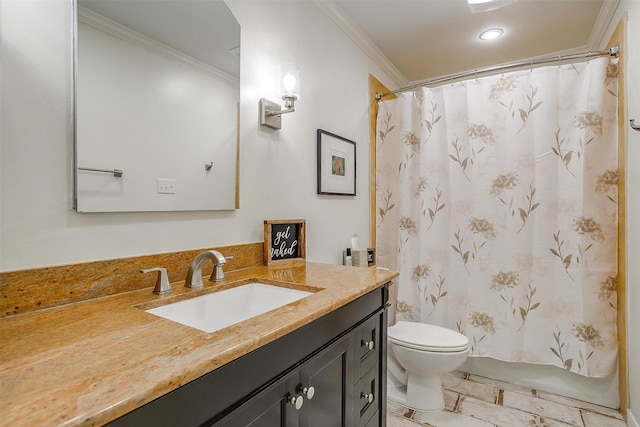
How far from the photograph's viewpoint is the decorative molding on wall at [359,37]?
2012mm

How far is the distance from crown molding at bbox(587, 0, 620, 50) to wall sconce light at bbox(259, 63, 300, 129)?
6.28 feet

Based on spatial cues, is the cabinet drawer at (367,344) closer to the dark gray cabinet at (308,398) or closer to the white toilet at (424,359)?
the dark gray cabinet at (308,398)

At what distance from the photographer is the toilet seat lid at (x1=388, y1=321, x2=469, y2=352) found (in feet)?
5.95

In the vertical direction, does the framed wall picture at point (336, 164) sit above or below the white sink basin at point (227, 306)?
above

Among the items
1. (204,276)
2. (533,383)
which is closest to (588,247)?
(533,383)

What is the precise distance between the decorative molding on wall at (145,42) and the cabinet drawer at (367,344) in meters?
1.13

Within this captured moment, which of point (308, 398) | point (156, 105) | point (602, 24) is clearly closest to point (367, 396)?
point (308, 398)

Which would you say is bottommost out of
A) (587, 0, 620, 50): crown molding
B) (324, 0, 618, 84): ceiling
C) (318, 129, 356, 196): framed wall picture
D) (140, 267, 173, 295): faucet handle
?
(140, 267, 173, 295): faucet handle

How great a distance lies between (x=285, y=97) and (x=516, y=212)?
157 cm

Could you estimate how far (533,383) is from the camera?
2.12 meters

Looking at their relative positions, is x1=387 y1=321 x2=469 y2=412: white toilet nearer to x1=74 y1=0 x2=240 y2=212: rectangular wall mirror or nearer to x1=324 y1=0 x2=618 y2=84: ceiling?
x1=74 y1=0 x2=240 y2=212: rectangular wall mirror

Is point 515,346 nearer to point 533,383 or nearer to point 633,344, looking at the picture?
point 533,383

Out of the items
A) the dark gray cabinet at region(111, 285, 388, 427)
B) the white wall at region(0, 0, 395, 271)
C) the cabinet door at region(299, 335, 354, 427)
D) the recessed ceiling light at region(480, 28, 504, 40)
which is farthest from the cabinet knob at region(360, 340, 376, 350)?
the recessed ceiling light at region(480, 28, 504, 40)

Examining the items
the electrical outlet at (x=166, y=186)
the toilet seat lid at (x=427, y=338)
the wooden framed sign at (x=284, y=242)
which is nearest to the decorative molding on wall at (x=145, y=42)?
the electrical outlet at (x=166, y=186)
